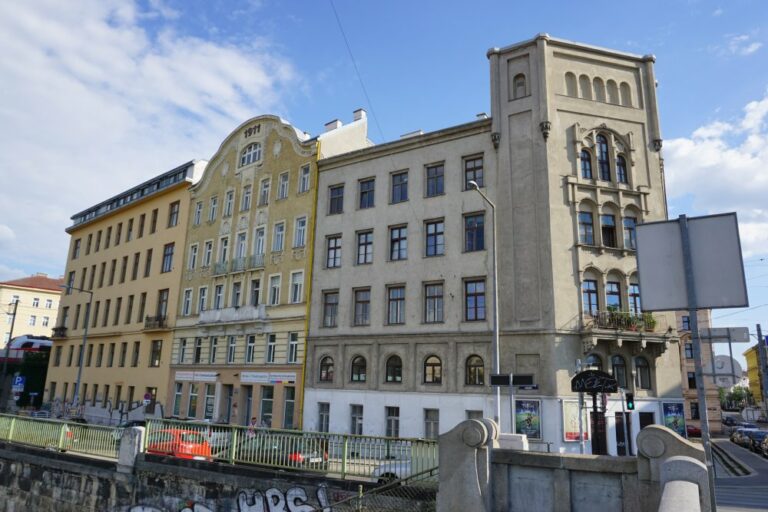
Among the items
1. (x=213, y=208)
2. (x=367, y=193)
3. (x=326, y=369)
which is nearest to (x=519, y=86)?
(x=367, y=193)

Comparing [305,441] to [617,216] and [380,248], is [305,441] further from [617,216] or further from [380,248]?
[617,216]

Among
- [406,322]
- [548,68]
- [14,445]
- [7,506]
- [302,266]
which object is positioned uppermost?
[548,68]

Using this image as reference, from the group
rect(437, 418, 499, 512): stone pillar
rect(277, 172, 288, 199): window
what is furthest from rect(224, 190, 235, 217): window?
rect(437, 418, 499, 512): stone pillar

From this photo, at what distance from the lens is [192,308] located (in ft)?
130

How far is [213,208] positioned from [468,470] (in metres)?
35.0

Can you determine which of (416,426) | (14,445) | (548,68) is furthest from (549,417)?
(14,445)

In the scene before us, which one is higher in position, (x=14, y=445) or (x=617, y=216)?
(x=617, y=216)

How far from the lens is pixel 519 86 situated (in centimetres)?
2784

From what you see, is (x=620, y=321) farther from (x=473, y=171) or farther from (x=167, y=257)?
(x=167, y=257)

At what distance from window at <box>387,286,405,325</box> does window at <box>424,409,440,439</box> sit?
4869 mm

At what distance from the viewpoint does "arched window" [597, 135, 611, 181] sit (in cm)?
2689

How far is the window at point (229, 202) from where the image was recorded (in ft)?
128

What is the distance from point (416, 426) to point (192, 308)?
817 inches

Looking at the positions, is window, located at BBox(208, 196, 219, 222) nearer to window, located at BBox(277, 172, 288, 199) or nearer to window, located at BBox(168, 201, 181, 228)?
window, located at BBox(168, 201, 181, 228)
